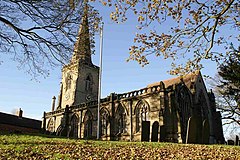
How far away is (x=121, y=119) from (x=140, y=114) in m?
3.32

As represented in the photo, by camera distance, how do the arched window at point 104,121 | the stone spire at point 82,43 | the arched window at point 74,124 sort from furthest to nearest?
1. the arched window at point 74,124
2. the arched window at point 104,121
3. the stone spire at point 82,43

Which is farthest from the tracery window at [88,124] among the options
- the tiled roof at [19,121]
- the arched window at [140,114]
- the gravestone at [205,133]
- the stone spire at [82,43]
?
the gravestone at [205,133]

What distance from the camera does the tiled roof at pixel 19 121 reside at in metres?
45.3

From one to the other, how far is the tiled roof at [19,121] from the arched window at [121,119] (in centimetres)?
2103

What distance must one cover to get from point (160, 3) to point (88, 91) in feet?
143

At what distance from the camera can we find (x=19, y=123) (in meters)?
47.1

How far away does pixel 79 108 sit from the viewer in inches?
1641

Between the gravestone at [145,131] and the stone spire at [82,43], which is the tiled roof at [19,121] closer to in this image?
the stone spire at [82,43]

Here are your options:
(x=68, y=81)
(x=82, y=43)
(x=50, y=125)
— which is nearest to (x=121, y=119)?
(x=50, y=125)

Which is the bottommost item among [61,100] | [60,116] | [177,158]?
[177,158]

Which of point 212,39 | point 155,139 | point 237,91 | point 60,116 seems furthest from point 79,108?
point 212,39

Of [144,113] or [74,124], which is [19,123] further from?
[144,113]

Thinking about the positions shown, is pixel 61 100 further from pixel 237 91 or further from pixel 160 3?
pixel 160 3

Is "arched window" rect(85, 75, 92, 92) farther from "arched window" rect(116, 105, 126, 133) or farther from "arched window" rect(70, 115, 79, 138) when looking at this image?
"arched window" rect(116, 105, 126, 133)
